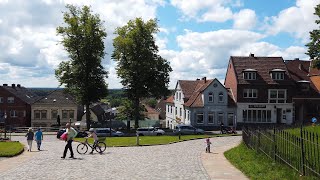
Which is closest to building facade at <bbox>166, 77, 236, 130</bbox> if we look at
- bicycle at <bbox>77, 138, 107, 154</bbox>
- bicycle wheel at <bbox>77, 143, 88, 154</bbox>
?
bicycle at <bbox>77, 138, 107, 154</bbox>

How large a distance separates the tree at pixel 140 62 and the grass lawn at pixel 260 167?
37677 mm

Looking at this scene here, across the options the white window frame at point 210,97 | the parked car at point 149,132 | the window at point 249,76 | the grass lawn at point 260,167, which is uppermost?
the window at point 249,76

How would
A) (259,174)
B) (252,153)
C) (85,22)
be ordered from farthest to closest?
1. (85,22)
2. (252,153)
3. (259,174)

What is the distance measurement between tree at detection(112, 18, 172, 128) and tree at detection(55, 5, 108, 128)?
10.5 feet

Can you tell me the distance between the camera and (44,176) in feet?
50.8

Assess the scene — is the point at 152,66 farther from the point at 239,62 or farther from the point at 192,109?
the point at 239,62

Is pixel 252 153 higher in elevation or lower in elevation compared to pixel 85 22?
lower

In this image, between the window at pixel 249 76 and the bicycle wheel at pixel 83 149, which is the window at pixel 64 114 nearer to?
the window at pixel 249 76

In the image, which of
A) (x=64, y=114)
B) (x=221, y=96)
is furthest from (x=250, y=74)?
(x=64, y=114)

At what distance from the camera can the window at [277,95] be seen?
195ft

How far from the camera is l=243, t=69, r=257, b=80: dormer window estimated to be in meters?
59.0

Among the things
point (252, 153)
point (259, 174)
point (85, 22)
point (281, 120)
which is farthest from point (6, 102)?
point (259, 174)

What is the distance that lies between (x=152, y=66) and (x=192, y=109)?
27.5ft

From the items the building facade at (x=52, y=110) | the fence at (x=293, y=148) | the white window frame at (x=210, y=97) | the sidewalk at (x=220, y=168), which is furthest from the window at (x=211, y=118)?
the fence at (x=293, y=148)
